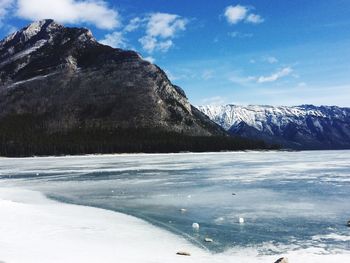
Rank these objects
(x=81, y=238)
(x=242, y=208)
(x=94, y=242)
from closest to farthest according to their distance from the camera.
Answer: (x=94, y=242) → (x=81, y=238) → (x=242, y=208)

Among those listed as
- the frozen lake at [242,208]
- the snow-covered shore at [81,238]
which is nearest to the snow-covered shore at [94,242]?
the snow-covered shore at [81,238]

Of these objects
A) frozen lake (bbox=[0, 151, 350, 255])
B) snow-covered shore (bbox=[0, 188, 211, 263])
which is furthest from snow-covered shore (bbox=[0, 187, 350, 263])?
frozen lake (bbox=[0, 151, 350, 255])

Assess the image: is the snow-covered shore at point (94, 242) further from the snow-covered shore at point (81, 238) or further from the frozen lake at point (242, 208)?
the frozen lake at point (242, 208)

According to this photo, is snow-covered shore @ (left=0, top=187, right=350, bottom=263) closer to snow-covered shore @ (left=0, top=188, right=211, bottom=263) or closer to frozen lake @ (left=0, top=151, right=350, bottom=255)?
snow-covered shore @ (left=0, top=188, right=211, bottom=263)

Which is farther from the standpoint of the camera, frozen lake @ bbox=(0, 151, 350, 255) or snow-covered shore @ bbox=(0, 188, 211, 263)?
frozen lake @ bbox=(0, 151, 350, 255)

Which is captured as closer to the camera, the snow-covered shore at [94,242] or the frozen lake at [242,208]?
the snow-covered shore at [94,242]

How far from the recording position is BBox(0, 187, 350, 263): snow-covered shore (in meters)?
18.1

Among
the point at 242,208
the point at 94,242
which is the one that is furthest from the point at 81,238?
the point at 242,208

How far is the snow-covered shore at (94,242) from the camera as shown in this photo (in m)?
18.1

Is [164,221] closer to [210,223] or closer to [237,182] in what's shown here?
[210,223]

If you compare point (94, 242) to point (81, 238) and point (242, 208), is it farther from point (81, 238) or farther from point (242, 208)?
point (242, 208)

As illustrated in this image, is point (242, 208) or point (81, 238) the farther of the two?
point (242, 208)

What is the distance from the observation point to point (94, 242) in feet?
70.4

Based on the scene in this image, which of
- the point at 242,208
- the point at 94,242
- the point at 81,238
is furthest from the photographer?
the point at 242,208
